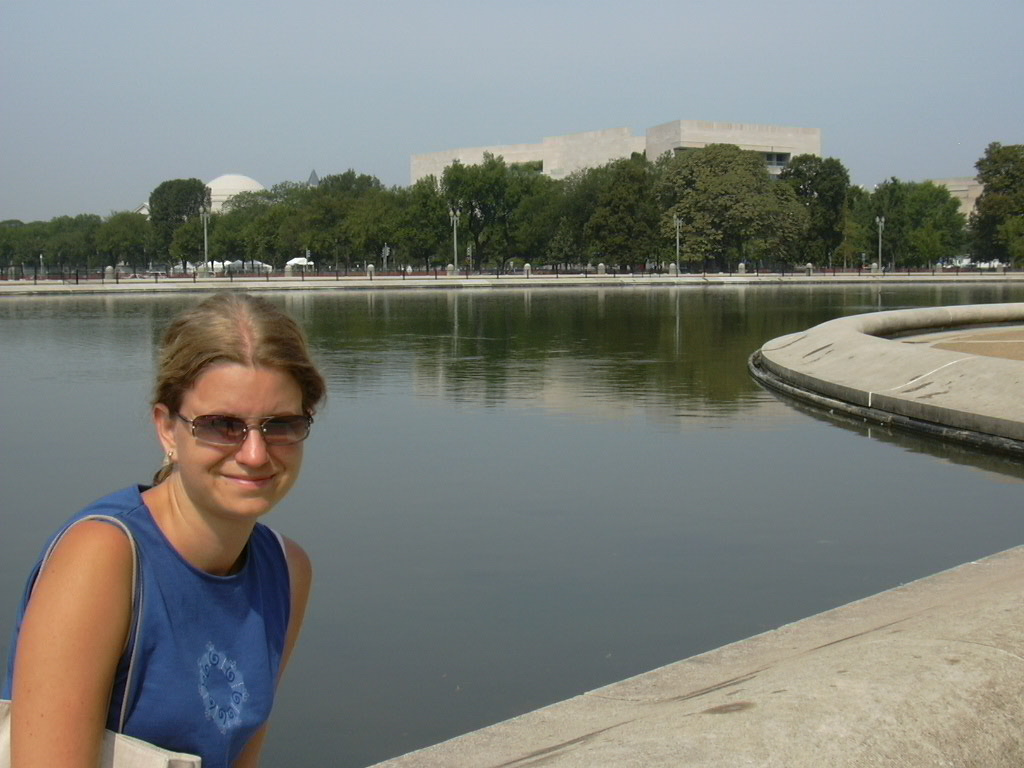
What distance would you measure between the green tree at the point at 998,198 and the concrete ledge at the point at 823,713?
290ft

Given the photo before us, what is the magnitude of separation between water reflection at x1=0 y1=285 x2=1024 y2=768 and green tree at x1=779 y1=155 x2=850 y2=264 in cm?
7572

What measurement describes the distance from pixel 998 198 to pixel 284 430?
9330 cm

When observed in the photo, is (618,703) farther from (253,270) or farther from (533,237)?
(253,270)

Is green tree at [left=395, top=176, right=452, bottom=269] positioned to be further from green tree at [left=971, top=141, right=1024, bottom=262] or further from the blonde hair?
the blonde hair

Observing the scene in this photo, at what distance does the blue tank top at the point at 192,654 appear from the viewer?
1.99 m

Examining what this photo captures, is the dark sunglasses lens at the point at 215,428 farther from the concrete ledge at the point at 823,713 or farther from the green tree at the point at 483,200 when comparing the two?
the green tree at the point at 483,200

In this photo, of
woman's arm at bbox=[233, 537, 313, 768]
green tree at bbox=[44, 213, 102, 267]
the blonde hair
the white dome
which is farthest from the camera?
the white dome

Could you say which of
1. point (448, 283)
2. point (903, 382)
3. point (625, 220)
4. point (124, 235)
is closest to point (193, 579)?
point (903, 382)

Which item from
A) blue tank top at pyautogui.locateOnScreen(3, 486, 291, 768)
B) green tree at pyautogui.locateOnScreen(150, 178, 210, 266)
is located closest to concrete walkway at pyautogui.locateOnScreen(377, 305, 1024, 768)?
blue tank top at pyautogui.locateOnScreen(3, 486, 291, 768)

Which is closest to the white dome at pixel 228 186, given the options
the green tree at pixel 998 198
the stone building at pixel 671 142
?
the stone building at pixel 671 142

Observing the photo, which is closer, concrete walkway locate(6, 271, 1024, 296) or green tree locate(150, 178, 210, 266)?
concrete walkway locate(6, 271, 1024, 296)

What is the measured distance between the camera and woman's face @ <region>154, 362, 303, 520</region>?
2.17m

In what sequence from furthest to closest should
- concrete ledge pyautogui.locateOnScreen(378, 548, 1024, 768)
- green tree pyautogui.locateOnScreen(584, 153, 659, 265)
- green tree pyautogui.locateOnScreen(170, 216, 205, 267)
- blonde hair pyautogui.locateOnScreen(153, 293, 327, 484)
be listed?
green tree pyautogui.locateOnScreen(170, 216, 205, 267)
green tree pyautogui.locateOnScreen(584, 153, 659, 265)
concrete ledge pyautogui.locateOnScreen(378, 548, 1024, 768)
blonde hair pyautogui.locateOnScreen(153, 293, 327, 484)

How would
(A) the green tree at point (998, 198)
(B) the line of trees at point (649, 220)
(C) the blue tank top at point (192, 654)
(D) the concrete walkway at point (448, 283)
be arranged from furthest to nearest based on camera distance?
(A) the green tree at point (998, 198)
(B) the line of trees at point (649, 220)
(D) the concrete walkway at point (448, 283)
(C) the blue tank top at point (192, 654)
